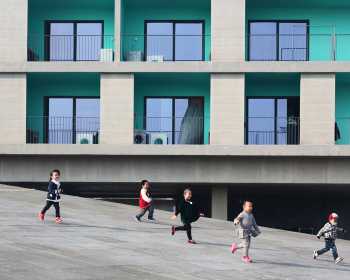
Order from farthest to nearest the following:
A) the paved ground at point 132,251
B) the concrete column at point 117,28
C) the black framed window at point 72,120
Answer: the black framed window at point 72,120 → the concrete column at point 117,28 → the paved ground at point 132,251

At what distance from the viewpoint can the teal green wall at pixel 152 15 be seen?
39.8m

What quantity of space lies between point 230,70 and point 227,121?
7.02 feet

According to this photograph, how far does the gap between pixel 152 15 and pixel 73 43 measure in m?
3.82

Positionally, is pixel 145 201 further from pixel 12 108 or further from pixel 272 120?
pixel 272 120

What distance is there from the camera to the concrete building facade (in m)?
36.9

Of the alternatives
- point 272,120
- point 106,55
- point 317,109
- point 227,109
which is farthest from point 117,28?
point 317,109

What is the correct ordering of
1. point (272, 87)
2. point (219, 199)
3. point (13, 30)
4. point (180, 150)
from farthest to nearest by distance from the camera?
point (272, 87) → point (219, 199) → point (13, 30) → point (180, 150)

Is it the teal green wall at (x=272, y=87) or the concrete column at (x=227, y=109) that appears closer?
the concrete column at (x=227, y=109)

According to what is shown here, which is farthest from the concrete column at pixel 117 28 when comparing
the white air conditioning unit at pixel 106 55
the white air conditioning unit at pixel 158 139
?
the white air conditioning unit at pixel 158 139

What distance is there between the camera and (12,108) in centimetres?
3747

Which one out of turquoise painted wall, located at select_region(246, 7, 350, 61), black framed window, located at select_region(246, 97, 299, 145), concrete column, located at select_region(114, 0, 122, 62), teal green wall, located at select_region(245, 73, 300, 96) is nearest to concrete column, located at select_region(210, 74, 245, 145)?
black framed window, located at select_region(246, 97, 299, 145)

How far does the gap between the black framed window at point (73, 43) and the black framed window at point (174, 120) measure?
3.36 metres

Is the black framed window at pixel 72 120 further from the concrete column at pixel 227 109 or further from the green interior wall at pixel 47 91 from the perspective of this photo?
the concrete column at pixel 227 109

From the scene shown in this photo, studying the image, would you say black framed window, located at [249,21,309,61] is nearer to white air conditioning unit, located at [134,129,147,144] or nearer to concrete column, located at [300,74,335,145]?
concrete column, located at [300,74,335,145]
